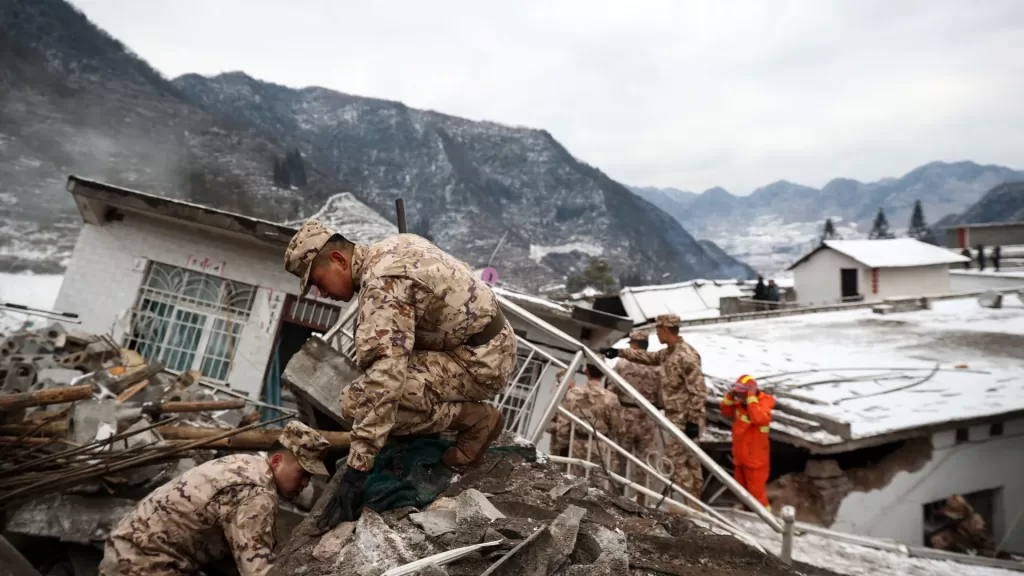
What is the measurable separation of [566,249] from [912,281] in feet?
201

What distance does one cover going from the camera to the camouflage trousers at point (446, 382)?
2.78m

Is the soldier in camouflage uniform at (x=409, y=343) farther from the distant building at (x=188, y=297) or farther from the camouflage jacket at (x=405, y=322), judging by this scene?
the distant building at (x=188, y=297)

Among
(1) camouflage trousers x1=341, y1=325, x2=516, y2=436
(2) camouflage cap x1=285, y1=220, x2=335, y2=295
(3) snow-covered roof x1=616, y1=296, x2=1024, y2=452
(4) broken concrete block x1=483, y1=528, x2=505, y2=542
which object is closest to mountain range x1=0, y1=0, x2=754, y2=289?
(3) snow-covered roof x1=616, y1=296, x2=1024, y2=452

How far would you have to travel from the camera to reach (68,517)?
3.69 meters

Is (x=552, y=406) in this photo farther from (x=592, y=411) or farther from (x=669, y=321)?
(x=669, y=321)

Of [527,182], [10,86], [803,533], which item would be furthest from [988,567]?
[527,182]

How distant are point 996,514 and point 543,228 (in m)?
87.1

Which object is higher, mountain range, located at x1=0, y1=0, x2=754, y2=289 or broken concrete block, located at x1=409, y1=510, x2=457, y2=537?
mountain range, located at x1=0, y1=0, x2=754, y2=289

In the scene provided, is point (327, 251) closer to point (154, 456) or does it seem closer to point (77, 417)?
point (154, 456)

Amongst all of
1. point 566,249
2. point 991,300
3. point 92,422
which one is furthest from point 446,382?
point 566,249

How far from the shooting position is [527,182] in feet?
345

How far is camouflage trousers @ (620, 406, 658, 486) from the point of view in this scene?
276 inches

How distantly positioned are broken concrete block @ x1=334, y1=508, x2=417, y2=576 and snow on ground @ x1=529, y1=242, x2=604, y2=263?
7863 cm

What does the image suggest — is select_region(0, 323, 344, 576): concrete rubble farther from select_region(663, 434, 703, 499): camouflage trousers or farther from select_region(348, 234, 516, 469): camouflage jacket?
select_region(663, 434, 703, 499): camouflage trousers
